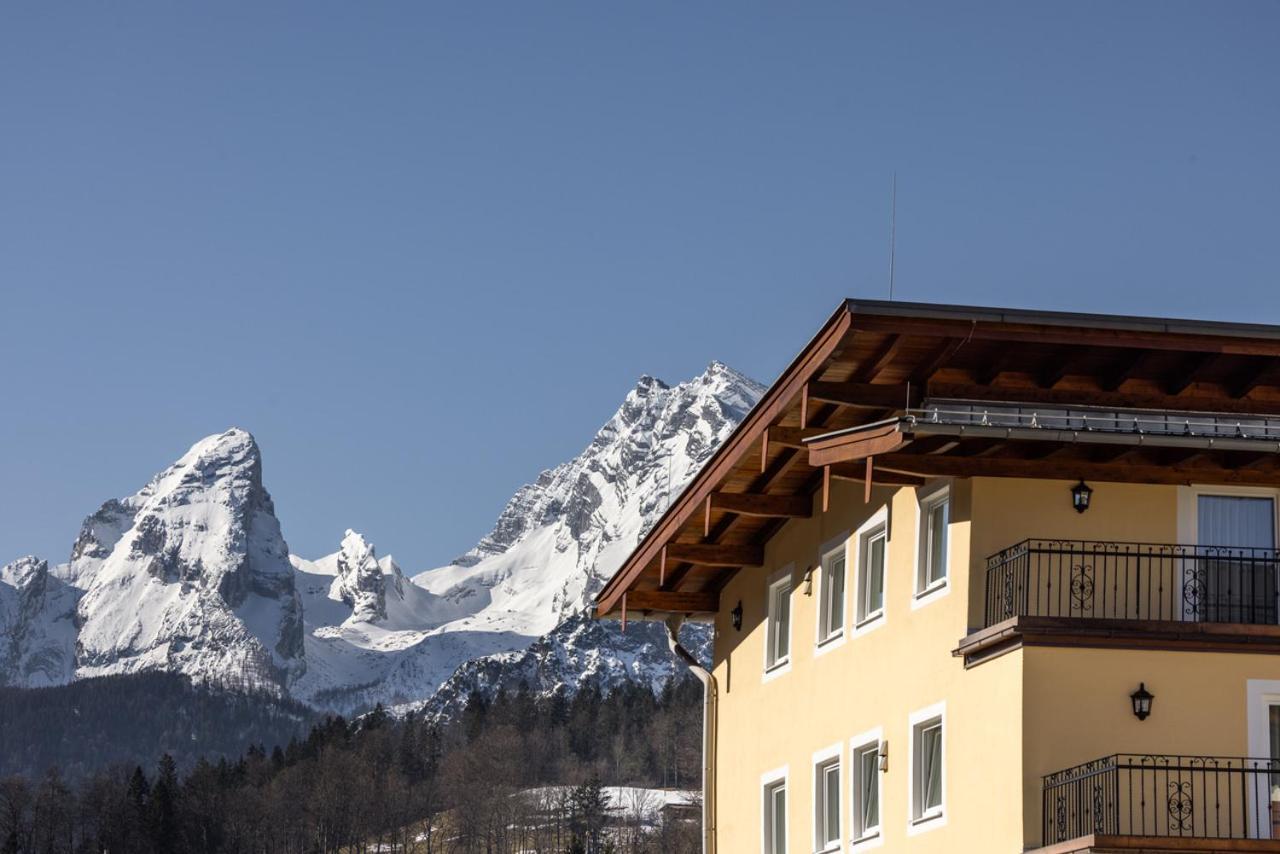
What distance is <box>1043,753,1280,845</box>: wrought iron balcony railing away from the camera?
2383 centimetres

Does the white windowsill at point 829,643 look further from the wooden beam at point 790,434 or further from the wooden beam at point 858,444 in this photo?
the wooden beam at point 858,444

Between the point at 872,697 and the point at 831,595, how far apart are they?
10.0ft

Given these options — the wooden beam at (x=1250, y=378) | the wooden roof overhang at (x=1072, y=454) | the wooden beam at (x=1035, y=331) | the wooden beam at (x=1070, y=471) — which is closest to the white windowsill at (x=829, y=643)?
the wooden roof overhang at (x=1072, y=454)

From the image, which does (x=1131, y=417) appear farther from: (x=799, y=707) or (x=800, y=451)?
(x=799, y=707)

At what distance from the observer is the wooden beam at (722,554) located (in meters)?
36.3

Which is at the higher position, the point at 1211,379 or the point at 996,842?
the point at 1211,379

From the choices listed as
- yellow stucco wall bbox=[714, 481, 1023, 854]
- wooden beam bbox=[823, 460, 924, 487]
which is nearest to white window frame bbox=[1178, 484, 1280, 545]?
yellow stucco wall bbox=[714, 481, 1023, 854]

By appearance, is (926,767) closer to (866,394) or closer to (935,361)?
(866,394)

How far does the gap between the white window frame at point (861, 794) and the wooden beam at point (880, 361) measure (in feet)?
16.0

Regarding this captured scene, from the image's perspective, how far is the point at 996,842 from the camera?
24.9m

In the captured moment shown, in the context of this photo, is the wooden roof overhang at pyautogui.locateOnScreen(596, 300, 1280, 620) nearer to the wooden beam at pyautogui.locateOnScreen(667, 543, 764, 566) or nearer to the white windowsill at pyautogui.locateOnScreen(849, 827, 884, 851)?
the white windowsill at pyautogui.locateOnScreen(849, 827, 884, 851)

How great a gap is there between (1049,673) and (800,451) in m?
7.17

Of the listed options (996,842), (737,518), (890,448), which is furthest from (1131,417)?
(737,518)

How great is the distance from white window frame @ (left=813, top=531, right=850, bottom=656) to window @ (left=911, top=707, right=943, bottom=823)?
3.59 meters
